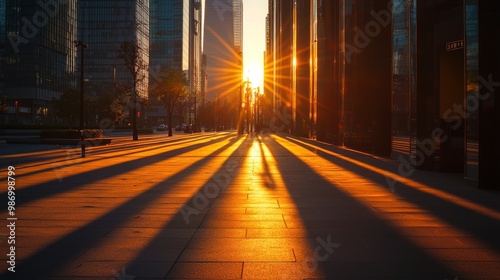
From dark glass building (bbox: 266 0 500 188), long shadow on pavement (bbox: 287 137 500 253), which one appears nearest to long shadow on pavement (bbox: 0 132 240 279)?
long shadow on pavement (bbox: 287 137 500 253)

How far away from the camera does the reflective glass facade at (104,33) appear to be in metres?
130

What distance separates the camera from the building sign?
50.1 ft

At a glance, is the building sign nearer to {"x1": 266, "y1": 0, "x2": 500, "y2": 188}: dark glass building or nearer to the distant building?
{"x1": 266, "y1": 0, "x2": 500, "y2": 188}: dark glass building

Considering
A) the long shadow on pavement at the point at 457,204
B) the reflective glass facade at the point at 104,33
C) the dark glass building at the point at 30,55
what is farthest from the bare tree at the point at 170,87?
the reflective glass facade at the point at 104,33

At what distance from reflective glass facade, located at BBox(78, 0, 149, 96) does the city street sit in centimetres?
11921

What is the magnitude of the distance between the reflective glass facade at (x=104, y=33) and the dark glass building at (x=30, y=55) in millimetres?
28222

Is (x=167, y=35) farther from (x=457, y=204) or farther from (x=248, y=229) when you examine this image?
(x=248, y=229)

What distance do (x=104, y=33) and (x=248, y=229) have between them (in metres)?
135

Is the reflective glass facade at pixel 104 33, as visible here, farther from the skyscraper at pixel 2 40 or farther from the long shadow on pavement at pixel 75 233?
the long shadow on pavement at pixel 75 233

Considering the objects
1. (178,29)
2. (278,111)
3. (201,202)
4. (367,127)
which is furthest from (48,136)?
(178,29)

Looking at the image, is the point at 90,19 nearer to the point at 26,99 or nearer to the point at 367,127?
the point at 26,99

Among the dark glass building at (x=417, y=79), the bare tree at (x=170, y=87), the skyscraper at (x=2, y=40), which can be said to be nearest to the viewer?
the dark glass building at (x=417, y=79)

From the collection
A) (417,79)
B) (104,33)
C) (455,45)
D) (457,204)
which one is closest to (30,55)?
(104,33)

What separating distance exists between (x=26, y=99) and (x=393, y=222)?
9922 cm
